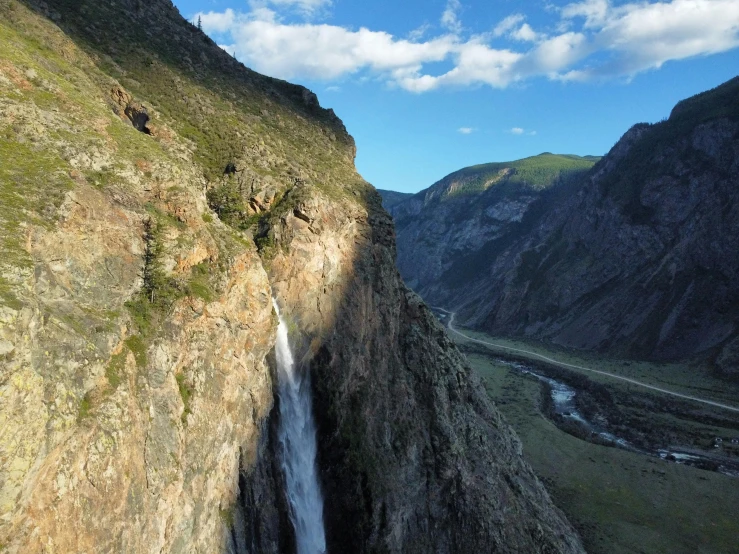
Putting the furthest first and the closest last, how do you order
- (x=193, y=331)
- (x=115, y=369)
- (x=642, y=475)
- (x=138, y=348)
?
1. (x=642, y=475)
2. (x=193, y=331)
3. (x=138, y=348)
4. (x=115, y=369)

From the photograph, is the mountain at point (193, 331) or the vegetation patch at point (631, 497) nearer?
the mountain at point (193, 331)

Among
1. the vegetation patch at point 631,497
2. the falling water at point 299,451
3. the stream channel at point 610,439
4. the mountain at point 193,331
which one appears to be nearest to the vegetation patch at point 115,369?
the mountain at point 193,331

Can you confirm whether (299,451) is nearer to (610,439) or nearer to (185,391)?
(185,391)

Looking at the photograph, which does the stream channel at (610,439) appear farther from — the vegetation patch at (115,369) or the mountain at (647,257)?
the vegetation patch at (115,369)

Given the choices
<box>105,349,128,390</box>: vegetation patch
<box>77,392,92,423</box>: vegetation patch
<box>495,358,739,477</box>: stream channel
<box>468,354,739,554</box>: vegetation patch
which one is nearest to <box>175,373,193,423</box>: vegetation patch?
<box>105,349,128,390</box>: vegetation patch

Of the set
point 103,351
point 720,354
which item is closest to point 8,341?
point 103,351

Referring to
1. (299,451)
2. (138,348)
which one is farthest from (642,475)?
(138,348)
